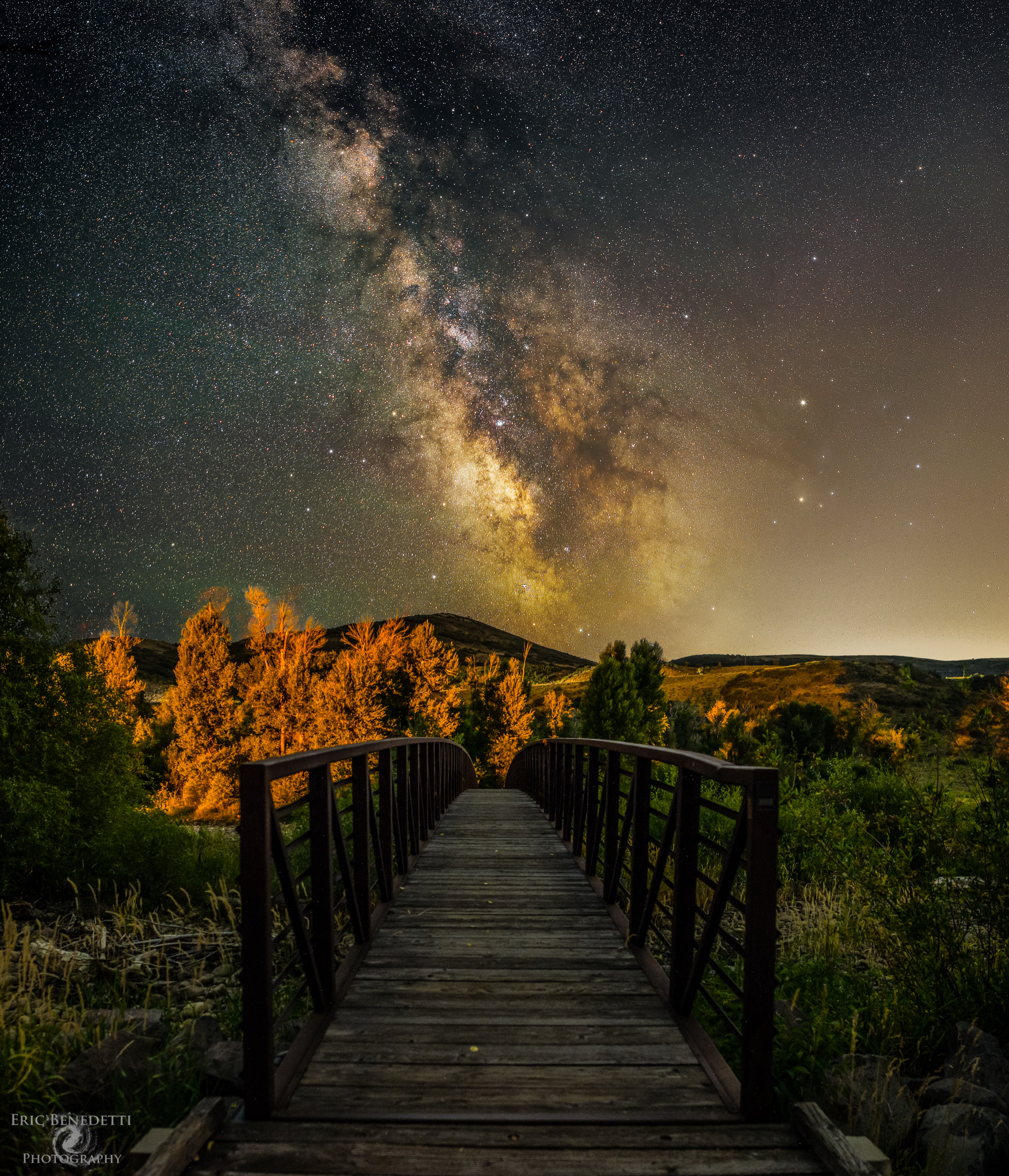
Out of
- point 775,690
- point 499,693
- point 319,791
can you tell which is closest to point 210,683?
point 499,693

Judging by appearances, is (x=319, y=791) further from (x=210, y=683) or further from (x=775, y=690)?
(x=775, y=690)

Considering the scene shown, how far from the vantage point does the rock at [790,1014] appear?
3.26 metres

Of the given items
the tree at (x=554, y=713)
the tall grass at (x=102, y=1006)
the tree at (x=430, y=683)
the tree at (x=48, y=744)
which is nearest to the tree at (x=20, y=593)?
the tree at (x=48, y=744)

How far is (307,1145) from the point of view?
1974mm

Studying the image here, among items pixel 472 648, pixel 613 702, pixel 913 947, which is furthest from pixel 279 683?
pixel 472 648

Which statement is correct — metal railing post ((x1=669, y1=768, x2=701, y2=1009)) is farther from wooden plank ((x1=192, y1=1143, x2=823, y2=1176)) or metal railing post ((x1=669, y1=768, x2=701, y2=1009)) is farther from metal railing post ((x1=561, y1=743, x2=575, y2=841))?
metal railing post ((x1=561, y1=743, x2=575, y2=841))

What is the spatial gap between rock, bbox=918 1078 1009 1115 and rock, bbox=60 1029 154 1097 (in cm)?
346

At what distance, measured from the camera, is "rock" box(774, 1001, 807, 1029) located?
326cm

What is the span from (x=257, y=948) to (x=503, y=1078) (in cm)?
112

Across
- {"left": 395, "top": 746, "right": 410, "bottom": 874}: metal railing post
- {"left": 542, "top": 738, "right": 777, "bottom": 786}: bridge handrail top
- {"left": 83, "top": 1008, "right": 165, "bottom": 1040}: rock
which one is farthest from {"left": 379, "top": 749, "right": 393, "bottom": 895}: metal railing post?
{"left": 542, "top": 738, "right": 777, "bottom": 786}: bridge handrail top

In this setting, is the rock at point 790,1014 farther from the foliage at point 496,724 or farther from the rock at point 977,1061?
the foliage at point 496,724

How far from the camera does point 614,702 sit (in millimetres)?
28750

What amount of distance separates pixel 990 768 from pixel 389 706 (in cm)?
2804

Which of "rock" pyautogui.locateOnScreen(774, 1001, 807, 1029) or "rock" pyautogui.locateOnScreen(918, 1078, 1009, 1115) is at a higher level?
"rock" pyautogui.locateOnScreen(918, 1078, 1009, 1115)
